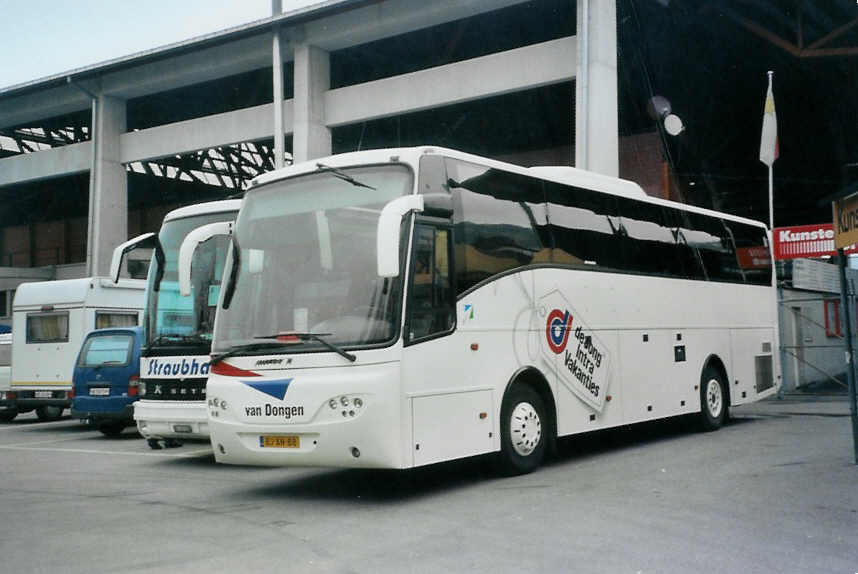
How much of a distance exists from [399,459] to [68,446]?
351 inches

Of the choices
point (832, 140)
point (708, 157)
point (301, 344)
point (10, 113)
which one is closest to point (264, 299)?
point (301, 344)

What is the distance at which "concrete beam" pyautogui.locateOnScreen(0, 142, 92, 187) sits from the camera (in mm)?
32281

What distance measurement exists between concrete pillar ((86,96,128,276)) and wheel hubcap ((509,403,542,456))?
22.9 m

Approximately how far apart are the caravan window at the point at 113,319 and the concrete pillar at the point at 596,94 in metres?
10.3

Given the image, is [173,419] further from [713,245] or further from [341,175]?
[713,245]

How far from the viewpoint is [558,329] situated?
35.3 ft

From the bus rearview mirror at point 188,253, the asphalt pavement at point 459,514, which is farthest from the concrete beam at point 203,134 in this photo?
the asphalt pavement at point 459,514

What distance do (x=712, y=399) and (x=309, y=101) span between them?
15.4 m

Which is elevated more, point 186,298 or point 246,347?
point 186,298

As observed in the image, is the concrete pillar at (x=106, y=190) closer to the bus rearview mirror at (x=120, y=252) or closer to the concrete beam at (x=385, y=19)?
A: the concrete beam at (x=385, y=19)

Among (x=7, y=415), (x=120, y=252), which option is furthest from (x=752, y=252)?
(x=7, y=415)

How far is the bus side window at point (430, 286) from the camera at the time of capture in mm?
8555

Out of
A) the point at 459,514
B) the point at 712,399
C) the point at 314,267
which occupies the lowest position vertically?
the point at 459,514

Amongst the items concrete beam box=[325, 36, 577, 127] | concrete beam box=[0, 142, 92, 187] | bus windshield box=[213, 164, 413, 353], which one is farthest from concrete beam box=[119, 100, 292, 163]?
bus windshield box=[213, 164, 413, 353]
